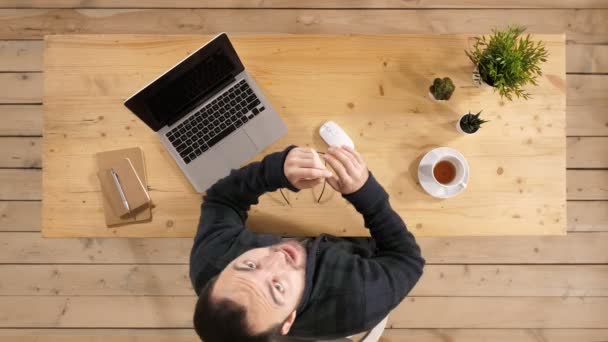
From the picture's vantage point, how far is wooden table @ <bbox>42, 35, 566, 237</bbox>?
4.36 feet

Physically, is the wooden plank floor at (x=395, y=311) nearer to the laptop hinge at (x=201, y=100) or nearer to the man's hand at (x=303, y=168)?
the laptop hinge at (x=201, y=100)

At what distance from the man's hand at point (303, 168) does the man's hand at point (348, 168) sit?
3 cm

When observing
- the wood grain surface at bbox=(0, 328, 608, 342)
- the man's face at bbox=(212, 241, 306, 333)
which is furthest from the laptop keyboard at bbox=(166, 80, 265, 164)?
the wood grain surface at bbox=(0, 328, 608, 342)

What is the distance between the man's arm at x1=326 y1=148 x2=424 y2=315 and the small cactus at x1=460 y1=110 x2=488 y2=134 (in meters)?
0.34

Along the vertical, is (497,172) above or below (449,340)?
above

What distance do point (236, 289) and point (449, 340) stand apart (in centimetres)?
148

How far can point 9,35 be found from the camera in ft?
7.09

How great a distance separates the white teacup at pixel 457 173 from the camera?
1290mm

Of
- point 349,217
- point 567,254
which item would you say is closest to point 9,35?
point 349,217

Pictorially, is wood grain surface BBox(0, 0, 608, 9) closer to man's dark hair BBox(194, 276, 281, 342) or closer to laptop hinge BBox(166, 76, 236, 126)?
laptop hinge BBox(166, 76, 236, 126)

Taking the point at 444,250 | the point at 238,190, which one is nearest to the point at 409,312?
the point at 444,250

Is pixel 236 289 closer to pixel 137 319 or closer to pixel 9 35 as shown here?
pixel 137 319

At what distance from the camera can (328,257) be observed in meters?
1.22

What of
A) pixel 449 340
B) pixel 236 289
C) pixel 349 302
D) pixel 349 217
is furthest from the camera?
pixel 449 340
